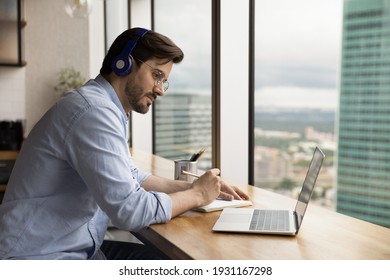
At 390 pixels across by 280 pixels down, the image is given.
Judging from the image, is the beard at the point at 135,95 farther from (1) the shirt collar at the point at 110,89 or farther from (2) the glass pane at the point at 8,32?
(2) the glass pane at the point at 8,32

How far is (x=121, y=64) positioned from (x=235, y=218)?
582mm

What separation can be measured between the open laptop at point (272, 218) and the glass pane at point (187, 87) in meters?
1.25

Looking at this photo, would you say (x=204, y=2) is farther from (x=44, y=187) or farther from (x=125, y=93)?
(x=44, y=187)

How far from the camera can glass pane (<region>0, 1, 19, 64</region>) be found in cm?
414

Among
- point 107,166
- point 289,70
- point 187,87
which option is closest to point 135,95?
point 107,166

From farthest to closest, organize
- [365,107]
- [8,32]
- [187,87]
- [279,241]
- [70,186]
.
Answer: [8,32] < [187,87] < [365,107] < [70,186] < [279,241]

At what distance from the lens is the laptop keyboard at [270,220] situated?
140 cm

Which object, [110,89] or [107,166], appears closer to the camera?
[107,166]

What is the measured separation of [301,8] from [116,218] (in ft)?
5.79

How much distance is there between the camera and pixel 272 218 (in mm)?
1514

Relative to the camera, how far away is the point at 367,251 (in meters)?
1.22

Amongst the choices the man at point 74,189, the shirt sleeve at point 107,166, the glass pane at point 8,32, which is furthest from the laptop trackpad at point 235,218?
the glass pane at point 8,32

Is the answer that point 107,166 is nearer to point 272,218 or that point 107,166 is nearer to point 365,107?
point 272,218
